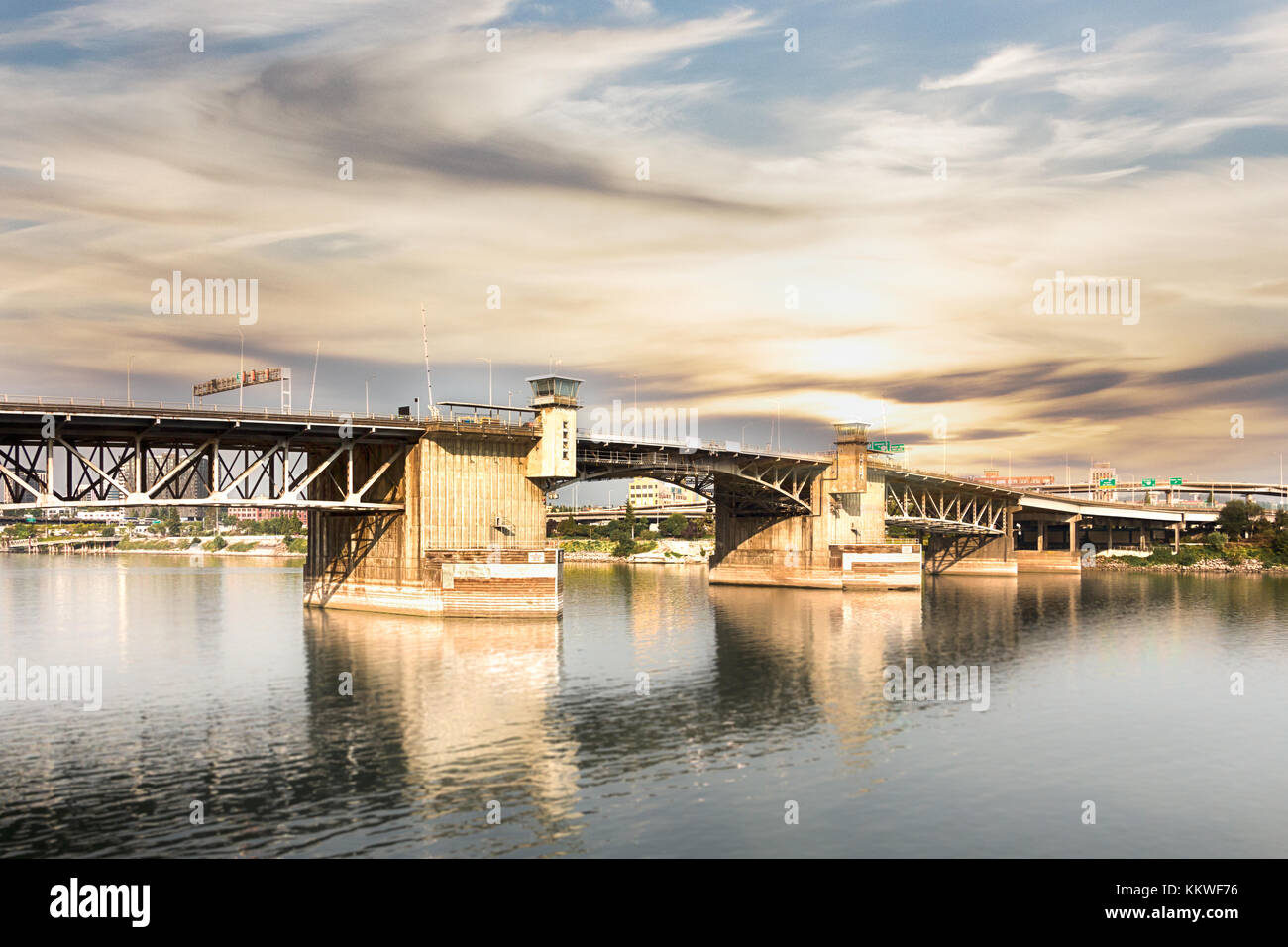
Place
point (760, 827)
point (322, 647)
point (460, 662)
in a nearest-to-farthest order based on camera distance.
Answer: point (760, 827) < point (460, 662) < point (322, 647)

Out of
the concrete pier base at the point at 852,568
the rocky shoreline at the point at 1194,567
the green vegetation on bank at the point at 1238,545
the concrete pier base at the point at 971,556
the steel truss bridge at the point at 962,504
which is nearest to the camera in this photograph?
the concrete pier base at the point at 852,568

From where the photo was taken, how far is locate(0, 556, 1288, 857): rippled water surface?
3212 cm

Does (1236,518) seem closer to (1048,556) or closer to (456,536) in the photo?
(1048,556)

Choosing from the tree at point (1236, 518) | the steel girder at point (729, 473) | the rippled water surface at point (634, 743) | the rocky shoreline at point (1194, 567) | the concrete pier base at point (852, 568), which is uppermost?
the steel girder at point (729, 473)

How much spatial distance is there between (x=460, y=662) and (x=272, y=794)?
28580 mm

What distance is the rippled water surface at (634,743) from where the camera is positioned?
32125mm

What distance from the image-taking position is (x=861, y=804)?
35.5 metres

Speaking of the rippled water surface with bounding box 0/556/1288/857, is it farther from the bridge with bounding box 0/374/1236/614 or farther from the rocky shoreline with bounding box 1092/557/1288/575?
the rocky shoreline with bounding box 1092/557/1288/575

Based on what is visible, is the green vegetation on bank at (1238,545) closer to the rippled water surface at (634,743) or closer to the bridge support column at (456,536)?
the rippled water surface at (634,743)

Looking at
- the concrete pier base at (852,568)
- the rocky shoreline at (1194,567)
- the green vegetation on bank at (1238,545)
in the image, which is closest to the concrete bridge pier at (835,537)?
the concrete pier base at (852,568)

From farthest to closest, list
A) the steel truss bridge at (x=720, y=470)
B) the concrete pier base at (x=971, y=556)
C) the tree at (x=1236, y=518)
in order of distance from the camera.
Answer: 1. the tree at (x=1236, y=518)
2. the concrete pier base at (x=971, y=556)
3. the steel truss bridge at (x=720, y=470)

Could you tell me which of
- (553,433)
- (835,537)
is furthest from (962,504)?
(553,433)

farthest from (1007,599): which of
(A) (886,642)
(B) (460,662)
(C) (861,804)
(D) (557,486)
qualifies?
(C) (861,804)
